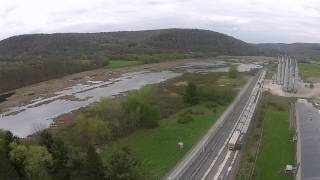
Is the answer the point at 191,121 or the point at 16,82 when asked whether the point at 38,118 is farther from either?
the point at 16,82

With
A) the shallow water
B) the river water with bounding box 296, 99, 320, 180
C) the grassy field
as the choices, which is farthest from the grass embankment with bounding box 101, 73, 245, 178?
the grassy field

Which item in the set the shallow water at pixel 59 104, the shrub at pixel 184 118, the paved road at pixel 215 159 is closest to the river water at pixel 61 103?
the shallow water at pixel 59 104

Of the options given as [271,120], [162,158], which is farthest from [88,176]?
[271,120]

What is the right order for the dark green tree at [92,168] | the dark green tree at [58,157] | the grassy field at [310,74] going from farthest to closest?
the grassy field at [310,74]
the dark green tree at [58,157]
the dark green tree at [92,168]

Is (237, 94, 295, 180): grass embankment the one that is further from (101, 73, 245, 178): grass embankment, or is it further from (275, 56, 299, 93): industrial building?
(275, 56, 299, 93): industrial building

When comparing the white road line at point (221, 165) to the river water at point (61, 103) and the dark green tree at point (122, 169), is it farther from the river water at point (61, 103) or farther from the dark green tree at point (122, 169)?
the river water at point (61, 103)

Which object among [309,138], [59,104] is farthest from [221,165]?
[59,104]
